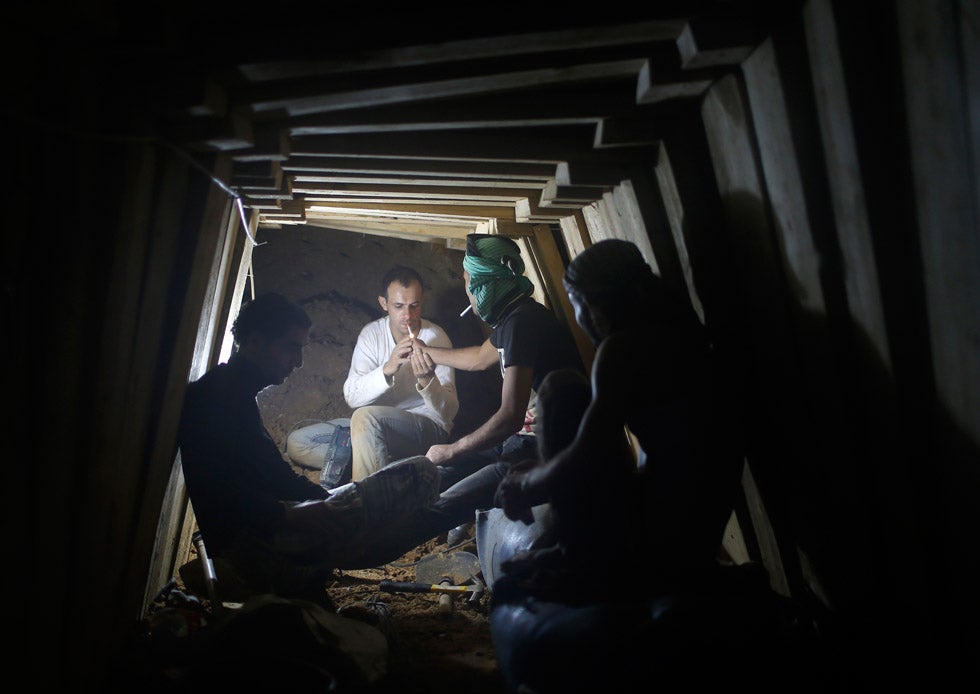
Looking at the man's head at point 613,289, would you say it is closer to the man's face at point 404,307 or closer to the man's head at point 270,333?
the man's head at point 270,333

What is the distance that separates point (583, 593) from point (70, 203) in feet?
7.09

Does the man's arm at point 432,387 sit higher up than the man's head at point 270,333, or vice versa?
the man's head at point 270,333

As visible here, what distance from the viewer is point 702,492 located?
6.97 feet

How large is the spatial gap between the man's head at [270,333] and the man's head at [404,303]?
2883 millimetres

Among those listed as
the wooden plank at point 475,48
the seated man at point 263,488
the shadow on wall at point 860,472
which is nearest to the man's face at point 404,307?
the seated man at point 263,488

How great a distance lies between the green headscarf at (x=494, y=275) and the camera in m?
4.12

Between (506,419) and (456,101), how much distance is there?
2076 mm

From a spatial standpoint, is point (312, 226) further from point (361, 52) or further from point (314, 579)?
point (361, 52)

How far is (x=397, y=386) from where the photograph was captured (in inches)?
239

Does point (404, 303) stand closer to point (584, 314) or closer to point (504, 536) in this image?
point (504, 536)

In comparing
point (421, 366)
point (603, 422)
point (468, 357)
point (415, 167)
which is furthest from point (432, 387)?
point (603, 422)

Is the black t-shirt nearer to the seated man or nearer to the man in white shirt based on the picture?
the seated man

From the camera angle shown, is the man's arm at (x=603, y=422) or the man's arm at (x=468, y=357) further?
the man's arm at (x=468, y=357)

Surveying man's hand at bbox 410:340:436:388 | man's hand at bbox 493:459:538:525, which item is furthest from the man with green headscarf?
man's hand at bbox 410:340:436:388
